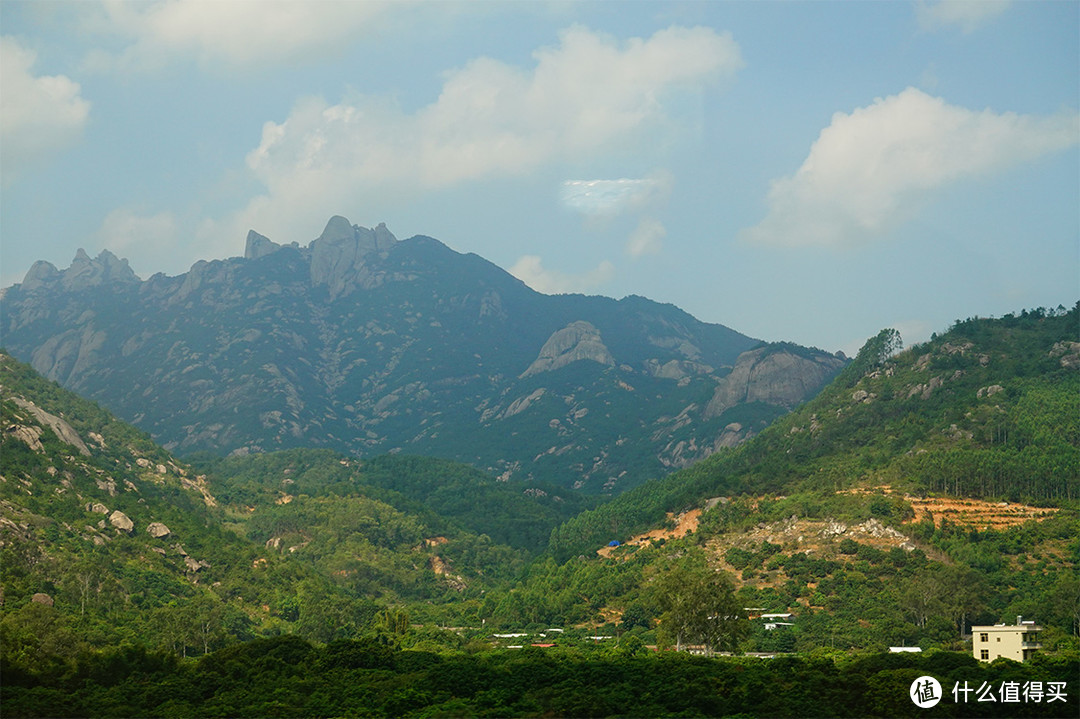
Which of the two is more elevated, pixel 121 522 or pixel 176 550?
pixel 121 522

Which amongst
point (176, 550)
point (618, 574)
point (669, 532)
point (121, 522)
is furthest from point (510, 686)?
point (669, 532)

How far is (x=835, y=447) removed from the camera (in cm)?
14838

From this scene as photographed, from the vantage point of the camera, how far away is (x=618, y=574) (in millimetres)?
126125

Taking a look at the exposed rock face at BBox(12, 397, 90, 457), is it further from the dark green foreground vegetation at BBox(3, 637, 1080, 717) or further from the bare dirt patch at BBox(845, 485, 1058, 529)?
the bare dirt patch at BBox(845, 485, 1058, 529)

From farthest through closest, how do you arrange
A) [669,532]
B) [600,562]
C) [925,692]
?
1. [669,532]
2. [600,562]
3. [925,692]

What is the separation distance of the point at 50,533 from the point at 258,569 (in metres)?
27.5

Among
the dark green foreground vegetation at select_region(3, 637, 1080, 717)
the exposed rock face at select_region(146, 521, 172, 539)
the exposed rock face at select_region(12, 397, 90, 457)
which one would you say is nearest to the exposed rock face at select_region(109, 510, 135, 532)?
the exposed rock face at select_region(146, 521, 172, 539)

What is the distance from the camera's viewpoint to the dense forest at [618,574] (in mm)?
63562

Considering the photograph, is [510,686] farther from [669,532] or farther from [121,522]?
[669,532]

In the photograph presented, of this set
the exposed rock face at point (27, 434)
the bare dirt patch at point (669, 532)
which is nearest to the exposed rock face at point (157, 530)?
the exposed rock face at point (27, 434)

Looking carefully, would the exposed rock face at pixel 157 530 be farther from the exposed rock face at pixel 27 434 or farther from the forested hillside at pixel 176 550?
the exposed rock face at pixel 27 434

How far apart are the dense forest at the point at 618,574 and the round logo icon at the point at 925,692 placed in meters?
0.56

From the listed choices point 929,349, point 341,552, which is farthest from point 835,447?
point 341,552

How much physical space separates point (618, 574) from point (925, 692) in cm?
7178
